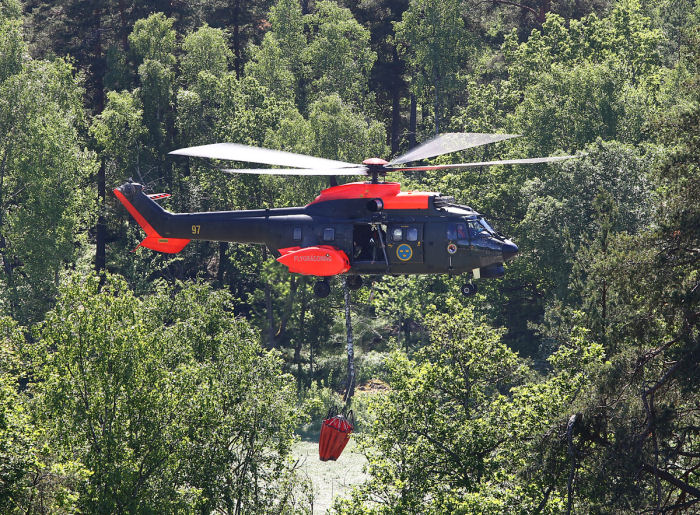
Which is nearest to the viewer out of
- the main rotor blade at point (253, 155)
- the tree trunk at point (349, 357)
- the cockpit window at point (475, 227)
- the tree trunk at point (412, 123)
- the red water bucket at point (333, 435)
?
the main rotor blade at point (253, 155)

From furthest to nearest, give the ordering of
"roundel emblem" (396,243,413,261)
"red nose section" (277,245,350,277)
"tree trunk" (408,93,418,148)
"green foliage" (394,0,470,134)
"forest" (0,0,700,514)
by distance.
Answer: "tree trunk" (408,93,418,148)
"green foliage" (394,0,470,134)
"roundel emblem" (396,243,413,261)
"red nose section" (277,245,350,277)
"forest" (0,0,700,514)

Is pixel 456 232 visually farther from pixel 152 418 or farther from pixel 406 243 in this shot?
pixel 152 418

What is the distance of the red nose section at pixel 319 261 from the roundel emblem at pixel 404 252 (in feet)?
5.31

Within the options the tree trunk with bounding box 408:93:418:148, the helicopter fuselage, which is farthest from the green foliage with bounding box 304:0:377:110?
the helicopter fuselage

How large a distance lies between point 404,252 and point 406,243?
0.28 metres

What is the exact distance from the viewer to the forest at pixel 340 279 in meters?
26.8

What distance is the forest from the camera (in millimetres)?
26781

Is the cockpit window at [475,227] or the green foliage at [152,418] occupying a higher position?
the cockpit window at [475,227]

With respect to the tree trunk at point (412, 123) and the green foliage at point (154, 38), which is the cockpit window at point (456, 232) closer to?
the green foliage at point (154, 38)

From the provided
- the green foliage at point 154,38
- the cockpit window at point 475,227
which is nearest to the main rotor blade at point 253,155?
the cockpit window at point 475,227

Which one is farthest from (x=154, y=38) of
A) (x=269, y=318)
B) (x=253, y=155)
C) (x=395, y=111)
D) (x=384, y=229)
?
(x=384, y=229)

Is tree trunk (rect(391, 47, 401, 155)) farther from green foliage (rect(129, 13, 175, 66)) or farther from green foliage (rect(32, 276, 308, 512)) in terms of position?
green foliage (rect(32, 276, 308, 512))

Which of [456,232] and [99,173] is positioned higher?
[456,232]

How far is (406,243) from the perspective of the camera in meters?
31.8
